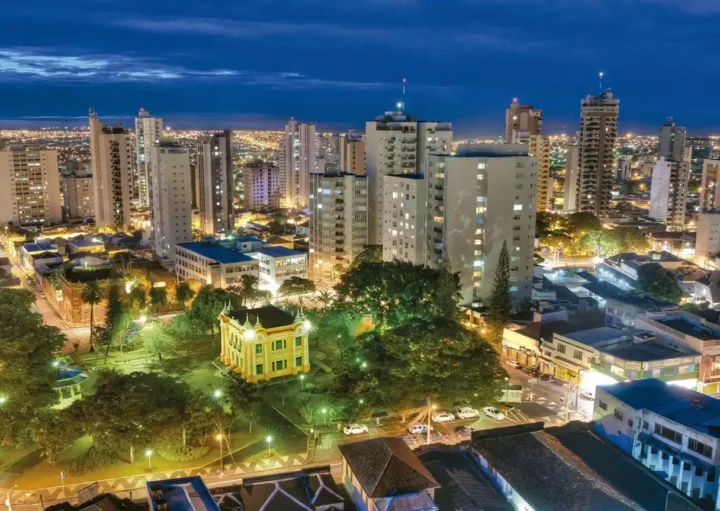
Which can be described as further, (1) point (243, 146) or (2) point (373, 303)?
(1) point (243, 146)

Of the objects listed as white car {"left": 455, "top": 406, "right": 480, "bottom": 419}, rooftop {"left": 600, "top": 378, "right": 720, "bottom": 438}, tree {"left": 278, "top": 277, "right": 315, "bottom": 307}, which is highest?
tree {"left": 278, "top": 277, "right": 315, "bottom": 307}

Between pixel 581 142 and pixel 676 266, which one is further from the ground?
pixel 581 142

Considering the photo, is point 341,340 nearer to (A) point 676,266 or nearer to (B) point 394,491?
(B) point 394,491

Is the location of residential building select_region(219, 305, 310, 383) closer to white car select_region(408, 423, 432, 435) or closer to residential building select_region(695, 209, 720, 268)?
white car select_region(408, 423, 432, 435)

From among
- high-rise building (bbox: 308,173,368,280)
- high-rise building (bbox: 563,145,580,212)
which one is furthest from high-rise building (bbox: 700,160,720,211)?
high-rise building (bbox: 308,173,368,280)

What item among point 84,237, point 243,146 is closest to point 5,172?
point 84,237

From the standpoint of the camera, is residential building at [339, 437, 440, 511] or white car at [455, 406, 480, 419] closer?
residential building at [339, 437, 440, 511]
